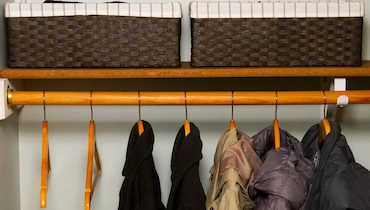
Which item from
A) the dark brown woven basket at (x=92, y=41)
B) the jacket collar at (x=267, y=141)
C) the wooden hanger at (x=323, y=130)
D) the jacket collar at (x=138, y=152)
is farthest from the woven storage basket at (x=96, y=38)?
the wooden hanger at (x=323, y=130)

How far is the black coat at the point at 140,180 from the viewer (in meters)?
1.17

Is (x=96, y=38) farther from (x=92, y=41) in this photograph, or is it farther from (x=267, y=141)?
(x=267, y=141)

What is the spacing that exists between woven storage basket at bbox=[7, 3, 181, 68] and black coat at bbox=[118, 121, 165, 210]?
0.66ft

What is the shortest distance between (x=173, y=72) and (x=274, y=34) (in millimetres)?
260

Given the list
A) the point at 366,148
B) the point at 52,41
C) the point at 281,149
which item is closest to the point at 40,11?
the point at 52,41

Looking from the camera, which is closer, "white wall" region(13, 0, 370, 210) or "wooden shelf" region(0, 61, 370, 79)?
"wooden shelf" region(0, 61, 370, 79)

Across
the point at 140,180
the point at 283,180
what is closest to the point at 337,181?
the point at 283,180

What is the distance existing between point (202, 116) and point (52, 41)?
0.49 meters

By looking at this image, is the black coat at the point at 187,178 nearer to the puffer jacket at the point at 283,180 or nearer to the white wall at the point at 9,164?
the puffer jacket at the point at 283,180

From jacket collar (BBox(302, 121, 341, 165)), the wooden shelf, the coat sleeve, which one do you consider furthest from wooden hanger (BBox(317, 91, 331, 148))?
the coat sleeve

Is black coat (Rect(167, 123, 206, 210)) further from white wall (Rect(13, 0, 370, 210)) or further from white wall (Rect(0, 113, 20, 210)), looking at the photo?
white wall (Rect(0, 113, 20, 210))

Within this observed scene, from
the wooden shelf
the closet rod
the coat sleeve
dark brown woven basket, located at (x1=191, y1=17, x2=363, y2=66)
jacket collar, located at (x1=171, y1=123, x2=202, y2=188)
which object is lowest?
the coat sleeve

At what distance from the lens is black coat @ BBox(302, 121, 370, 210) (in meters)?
1.07

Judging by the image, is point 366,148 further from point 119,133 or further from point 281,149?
point 119,133
